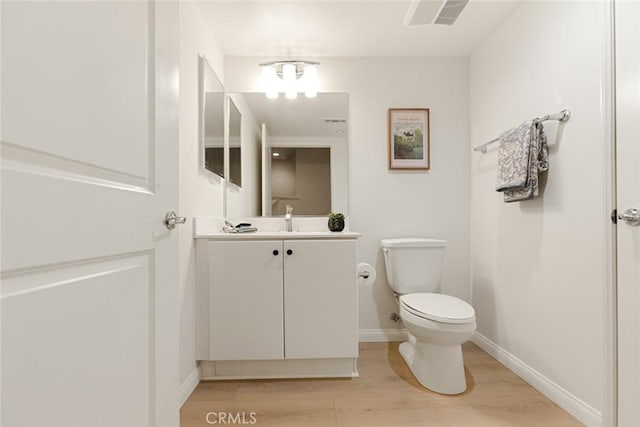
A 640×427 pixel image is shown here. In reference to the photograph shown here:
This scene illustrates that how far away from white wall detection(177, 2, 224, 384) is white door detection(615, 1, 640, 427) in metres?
1.86

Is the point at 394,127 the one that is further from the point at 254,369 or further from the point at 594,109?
the point at 254,369

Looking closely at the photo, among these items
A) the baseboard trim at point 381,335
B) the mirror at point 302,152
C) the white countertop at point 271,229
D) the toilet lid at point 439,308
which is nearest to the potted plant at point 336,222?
the white countertop at point 271,229

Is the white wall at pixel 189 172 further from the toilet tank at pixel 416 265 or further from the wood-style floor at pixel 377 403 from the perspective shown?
the toilet tank at pixel 416 265

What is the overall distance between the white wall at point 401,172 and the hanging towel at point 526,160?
751 mm

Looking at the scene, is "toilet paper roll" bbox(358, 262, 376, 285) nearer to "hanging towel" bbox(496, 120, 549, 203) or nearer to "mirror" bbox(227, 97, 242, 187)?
"hanging towel" bbox(496, 120, 549, 203)

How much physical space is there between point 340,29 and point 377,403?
2.25m

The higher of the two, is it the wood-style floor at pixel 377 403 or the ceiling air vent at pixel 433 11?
the ceiling air vent at pixel 433 11

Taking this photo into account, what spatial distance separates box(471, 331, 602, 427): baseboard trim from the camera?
1468 mm

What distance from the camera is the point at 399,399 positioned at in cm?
172

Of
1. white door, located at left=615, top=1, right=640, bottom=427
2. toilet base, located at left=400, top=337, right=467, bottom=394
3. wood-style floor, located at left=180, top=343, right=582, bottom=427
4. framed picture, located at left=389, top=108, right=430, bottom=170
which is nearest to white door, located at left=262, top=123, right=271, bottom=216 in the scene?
framed picture, located at left=389, top=108, right=430, bottom=170

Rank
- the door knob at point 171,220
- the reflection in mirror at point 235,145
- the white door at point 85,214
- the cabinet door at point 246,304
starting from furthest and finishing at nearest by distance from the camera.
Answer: the reflection in mirror at point 235,145, the cabinet door at point 246,304, the door knob at point 171,220, the white door at point 85,214

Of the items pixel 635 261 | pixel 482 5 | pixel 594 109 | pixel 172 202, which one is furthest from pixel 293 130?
pixel 635 261

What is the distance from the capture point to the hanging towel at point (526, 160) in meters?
1.72

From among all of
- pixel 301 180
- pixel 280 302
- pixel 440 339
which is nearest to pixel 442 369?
pixel 440 339
